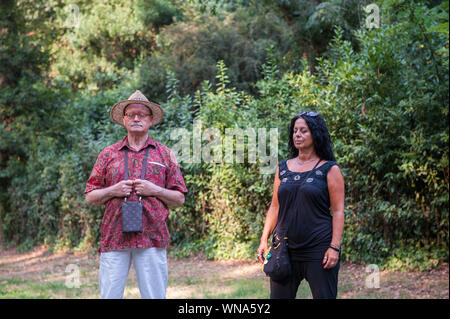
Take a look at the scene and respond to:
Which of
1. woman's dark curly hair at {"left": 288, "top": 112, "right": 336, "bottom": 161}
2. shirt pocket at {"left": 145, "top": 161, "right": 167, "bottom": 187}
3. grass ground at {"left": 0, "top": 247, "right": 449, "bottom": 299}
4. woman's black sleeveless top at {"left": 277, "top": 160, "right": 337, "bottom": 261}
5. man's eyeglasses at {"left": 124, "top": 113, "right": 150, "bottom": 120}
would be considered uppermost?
man's eyeglasses at {"left": 124, "top": 113, "right": 150, "bottom": 120}

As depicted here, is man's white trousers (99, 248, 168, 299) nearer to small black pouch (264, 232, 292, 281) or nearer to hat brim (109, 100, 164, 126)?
small black pouch (264, 232, 292, 281)

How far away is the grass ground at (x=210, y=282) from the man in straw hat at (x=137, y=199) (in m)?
2.96

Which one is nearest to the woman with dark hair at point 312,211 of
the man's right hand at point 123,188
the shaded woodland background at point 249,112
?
the man's right hand at point 123,188

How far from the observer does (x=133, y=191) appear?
333cm

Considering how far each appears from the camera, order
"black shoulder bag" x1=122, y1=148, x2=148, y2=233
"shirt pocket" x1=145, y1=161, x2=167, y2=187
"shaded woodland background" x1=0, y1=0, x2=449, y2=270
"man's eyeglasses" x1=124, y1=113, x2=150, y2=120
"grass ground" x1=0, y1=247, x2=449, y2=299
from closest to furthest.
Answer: "black shoulder bag" x1=122, y1=148, x2=148, y2=233 → "shirt pocket" x1=145, y1=161, x2=167, y2=187 → "man's eyeglasses" x1=124, y1=113, x2=150, y2=120 → "grass ground" x1=0, y1=247, x2=449, y2=299 → "shaded woodland background" x1=0, y1=0, x2=449, y2=270

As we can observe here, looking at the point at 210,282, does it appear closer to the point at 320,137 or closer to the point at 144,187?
the point at 144,187

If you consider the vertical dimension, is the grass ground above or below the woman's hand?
below

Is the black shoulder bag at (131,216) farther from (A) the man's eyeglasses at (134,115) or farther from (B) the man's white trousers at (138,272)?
(A) the man's eyeglasses at (134,115)

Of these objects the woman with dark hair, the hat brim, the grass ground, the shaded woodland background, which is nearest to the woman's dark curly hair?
the woman with dark hair

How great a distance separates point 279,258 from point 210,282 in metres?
4.00

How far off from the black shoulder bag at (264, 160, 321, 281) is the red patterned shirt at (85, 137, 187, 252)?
2.32ft

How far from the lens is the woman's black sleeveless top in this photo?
10.3ft

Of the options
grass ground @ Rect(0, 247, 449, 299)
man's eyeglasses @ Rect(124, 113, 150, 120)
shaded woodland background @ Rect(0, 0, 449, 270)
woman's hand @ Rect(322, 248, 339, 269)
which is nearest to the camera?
woman's hand @ Rect(322, 248, 339, 269)

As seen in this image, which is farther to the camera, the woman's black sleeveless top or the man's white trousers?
the man's white trousers
